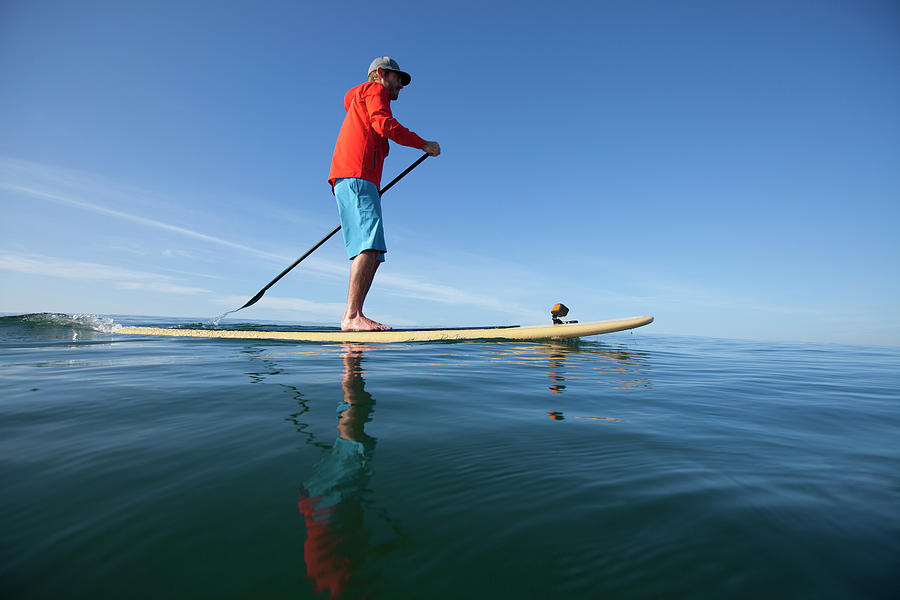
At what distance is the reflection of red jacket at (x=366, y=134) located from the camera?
4918mm

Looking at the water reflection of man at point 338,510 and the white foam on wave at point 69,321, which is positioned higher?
the white foam on wave at point 69,321

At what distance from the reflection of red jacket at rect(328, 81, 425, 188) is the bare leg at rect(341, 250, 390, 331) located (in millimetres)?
1088

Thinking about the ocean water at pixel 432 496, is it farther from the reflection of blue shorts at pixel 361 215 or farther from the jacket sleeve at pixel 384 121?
the jacket sleeve at pixel 384 121

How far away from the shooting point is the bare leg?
5043 mm

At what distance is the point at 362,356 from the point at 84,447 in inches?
102

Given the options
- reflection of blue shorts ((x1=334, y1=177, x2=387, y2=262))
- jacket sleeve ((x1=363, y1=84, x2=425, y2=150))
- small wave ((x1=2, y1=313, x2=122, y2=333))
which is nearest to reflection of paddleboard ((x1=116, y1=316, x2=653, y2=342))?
reflection of blue shorts ((x1=334, y1=177, x2=387, y2=262))

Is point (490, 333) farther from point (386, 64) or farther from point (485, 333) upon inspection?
point (386, 64)

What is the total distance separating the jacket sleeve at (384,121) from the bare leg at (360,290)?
148cm

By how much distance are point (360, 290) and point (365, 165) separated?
1.66 m

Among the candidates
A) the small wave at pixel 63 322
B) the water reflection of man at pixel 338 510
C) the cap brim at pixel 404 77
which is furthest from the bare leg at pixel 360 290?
the small wave at pixel 63 322

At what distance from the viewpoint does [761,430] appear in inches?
73.3

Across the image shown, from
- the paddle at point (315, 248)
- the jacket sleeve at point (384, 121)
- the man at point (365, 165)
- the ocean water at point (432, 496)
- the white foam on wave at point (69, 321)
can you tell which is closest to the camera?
the ocean water at point (432, 496)

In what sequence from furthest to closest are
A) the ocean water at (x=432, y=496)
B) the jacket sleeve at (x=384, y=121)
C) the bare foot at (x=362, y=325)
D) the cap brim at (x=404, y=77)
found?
the bare foot at (x=362, y=325) → the cap brim at (x=404, y=77) → the jacket sleeve at (x=384, y=121) → the ocean water at (x=432, y=496)

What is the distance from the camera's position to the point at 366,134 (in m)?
5.16
